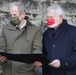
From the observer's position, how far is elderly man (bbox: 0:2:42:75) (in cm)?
475

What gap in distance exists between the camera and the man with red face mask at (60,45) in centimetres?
474

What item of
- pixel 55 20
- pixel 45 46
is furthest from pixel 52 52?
pixel 55 20

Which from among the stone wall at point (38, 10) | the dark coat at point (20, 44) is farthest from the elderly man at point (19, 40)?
the stone wall at point (38, 10)

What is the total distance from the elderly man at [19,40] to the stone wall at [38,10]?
1.90 m

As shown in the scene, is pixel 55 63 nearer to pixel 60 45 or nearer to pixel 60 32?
pixel 60 45

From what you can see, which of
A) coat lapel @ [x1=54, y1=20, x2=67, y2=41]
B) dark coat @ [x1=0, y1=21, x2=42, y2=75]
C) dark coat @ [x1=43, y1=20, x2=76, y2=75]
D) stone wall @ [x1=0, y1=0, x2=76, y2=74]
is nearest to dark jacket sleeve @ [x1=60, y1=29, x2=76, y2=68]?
dark coat @ [x1=43, y1=20, x2=76, y2=75]

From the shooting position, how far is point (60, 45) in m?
4.82

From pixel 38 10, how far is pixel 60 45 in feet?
6.80

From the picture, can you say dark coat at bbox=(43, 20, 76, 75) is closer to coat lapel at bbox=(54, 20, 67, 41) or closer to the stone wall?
coat lapel at bbox=(54, 20, 67, 41)

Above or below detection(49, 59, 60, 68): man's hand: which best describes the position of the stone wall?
above

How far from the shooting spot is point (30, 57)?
4.49 meters

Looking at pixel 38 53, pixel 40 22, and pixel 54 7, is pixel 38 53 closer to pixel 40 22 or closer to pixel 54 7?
pixel 54 7

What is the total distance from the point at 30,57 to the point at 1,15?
238 cm

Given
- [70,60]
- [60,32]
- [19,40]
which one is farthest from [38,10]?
[70,60]
